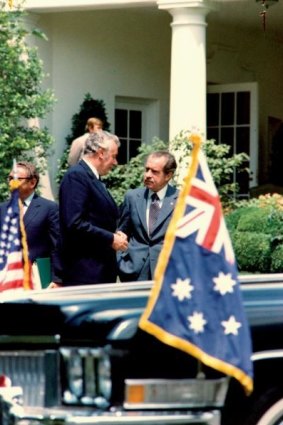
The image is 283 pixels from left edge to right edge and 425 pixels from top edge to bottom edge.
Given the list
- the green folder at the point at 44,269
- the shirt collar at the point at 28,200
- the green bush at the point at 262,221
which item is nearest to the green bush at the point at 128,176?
the green bush at the point at 262,221

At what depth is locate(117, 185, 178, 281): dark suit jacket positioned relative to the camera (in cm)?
897

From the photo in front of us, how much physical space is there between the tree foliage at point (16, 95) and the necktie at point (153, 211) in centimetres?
598

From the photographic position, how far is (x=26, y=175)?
9758mm

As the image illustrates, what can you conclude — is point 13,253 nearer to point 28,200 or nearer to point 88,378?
point 88,378

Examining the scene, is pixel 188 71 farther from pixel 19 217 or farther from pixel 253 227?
pixel 19 217

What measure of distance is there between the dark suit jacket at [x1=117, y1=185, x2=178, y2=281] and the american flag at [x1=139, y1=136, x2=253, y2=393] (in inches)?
126

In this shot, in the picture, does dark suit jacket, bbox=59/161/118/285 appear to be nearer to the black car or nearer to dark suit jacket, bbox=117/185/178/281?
dark suit jacket, bbox=117/185/178/281

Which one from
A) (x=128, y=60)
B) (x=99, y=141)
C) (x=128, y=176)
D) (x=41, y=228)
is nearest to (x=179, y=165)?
(x=128, y=176)

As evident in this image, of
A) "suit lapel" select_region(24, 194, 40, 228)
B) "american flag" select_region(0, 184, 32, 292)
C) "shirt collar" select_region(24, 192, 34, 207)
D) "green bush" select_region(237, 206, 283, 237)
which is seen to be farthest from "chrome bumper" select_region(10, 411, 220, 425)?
"green bush" select_region(237, 206, 283, 237)

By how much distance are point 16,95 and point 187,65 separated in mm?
2377

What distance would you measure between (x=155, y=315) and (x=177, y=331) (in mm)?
109

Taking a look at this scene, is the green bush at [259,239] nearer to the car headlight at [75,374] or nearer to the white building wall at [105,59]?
the white building wall at [105,59]

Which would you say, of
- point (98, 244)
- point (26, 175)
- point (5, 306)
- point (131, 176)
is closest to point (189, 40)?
point (131, 176)

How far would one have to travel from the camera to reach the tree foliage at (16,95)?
607 inches
